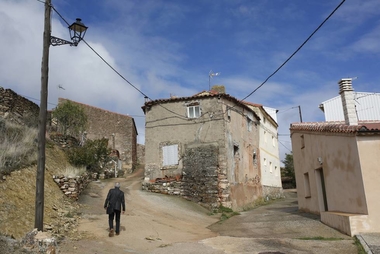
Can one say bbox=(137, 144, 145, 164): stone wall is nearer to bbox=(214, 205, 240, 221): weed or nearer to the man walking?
bbox=(214, 205, 240, 221): weed

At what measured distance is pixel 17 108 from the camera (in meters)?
17.0

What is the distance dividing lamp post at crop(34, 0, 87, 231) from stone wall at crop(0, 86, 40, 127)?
8965mm

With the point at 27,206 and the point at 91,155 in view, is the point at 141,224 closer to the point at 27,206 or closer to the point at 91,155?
the point at 27,206

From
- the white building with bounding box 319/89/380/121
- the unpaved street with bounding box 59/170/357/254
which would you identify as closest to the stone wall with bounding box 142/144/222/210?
the unpaved street with bounding box 59/170/357/254

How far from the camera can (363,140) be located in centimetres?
1024

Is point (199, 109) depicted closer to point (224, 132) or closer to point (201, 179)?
point (224, 132)

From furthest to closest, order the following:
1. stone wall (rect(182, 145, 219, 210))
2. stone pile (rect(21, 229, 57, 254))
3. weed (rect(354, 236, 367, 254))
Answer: stone wall (rect(182, 145, 219, 210)) → weed (rect(354, 236, 367, 254)) → stone pile (rect(21, 229, 57, 254))

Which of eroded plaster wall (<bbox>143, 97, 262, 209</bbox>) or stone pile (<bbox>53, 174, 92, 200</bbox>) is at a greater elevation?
eroded plaster wall (<bbox>143, 97, 262, 209</bbox>)

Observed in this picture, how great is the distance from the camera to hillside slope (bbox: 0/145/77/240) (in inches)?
334

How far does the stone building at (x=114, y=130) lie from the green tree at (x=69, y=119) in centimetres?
666

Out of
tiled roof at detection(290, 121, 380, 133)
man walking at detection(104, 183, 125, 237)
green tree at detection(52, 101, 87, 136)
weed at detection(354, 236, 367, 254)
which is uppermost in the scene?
green tree at detection(52, 101, 87, 136)

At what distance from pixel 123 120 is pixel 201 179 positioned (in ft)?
58.1

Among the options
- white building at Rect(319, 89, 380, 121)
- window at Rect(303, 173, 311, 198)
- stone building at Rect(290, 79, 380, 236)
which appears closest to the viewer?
stone building at Rect(290, 79, 380, 236)

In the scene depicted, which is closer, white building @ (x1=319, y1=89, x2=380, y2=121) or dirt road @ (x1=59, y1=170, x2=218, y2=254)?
dirt road @ (x1=59, y1=170, x2=218, y2=254)
